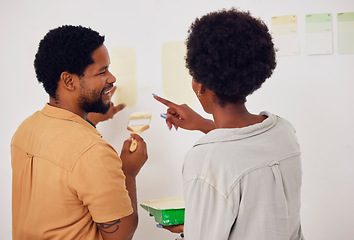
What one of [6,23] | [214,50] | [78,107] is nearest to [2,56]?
[6,23]

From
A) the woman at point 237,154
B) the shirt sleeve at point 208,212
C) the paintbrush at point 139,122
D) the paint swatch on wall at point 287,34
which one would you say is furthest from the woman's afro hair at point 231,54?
the paint swatch on wall at point 287,34

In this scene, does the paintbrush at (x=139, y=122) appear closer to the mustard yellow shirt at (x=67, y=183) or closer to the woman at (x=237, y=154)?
the mustard yellow shirt at (x=67, y=183)

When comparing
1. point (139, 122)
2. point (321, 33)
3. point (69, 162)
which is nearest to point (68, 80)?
point (69, 162)

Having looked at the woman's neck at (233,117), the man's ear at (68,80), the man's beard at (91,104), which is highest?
the man's ear at (68,80)

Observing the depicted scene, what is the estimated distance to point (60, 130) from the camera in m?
1.10

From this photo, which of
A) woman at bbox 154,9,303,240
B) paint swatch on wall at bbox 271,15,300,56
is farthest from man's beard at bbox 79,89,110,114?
paint swatch on wall at bbox 271,15,300,56

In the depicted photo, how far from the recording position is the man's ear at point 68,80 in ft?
3.78

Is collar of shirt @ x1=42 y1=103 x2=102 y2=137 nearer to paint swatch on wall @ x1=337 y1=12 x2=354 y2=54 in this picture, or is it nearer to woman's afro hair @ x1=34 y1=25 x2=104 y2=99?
woman's afro hair @ x1=34 y1=25 x2=104 y2=99

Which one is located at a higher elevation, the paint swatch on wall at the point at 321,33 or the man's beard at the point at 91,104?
the paint swatch on wall at the point at 321,33

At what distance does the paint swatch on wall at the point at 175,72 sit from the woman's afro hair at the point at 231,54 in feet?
2.32

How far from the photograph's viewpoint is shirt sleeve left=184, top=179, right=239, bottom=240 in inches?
33.6

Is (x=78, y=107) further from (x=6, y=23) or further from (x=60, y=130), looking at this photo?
(x=6, y=23)

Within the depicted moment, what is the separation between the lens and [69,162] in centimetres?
106

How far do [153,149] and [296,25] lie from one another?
0.78m
